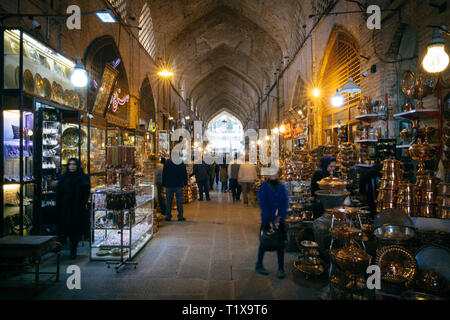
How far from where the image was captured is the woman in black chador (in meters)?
4.15

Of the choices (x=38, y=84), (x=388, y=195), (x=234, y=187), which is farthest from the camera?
(x=234, y=187)

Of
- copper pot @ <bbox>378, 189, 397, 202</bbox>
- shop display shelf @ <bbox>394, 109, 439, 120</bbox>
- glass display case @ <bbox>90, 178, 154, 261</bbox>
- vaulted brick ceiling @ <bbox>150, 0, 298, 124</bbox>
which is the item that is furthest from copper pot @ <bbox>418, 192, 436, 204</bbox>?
vaulted brick ceiling @ <bbox>150, 0, 298, 124</bbox>

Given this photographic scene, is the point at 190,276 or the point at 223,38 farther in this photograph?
the point at 223,38

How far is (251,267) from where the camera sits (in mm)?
3715

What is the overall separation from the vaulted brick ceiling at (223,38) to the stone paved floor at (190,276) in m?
9.97

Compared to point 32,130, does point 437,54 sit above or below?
above

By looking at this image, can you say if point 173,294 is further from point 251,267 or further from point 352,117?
point 352,117

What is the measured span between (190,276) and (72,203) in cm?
223

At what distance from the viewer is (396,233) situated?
10.2 feet

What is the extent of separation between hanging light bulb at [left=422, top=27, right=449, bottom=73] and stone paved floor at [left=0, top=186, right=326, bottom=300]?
112 inches

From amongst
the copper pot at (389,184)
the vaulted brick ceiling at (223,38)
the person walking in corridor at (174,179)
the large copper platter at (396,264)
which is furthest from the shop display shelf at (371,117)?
the vaulted brick ceiling at (223,38)

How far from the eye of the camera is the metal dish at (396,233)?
3059 millimetres

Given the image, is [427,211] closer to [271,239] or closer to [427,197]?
[427,197]

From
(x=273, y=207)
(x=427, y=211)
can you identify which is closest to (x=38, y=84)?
(x=273, y=207)
